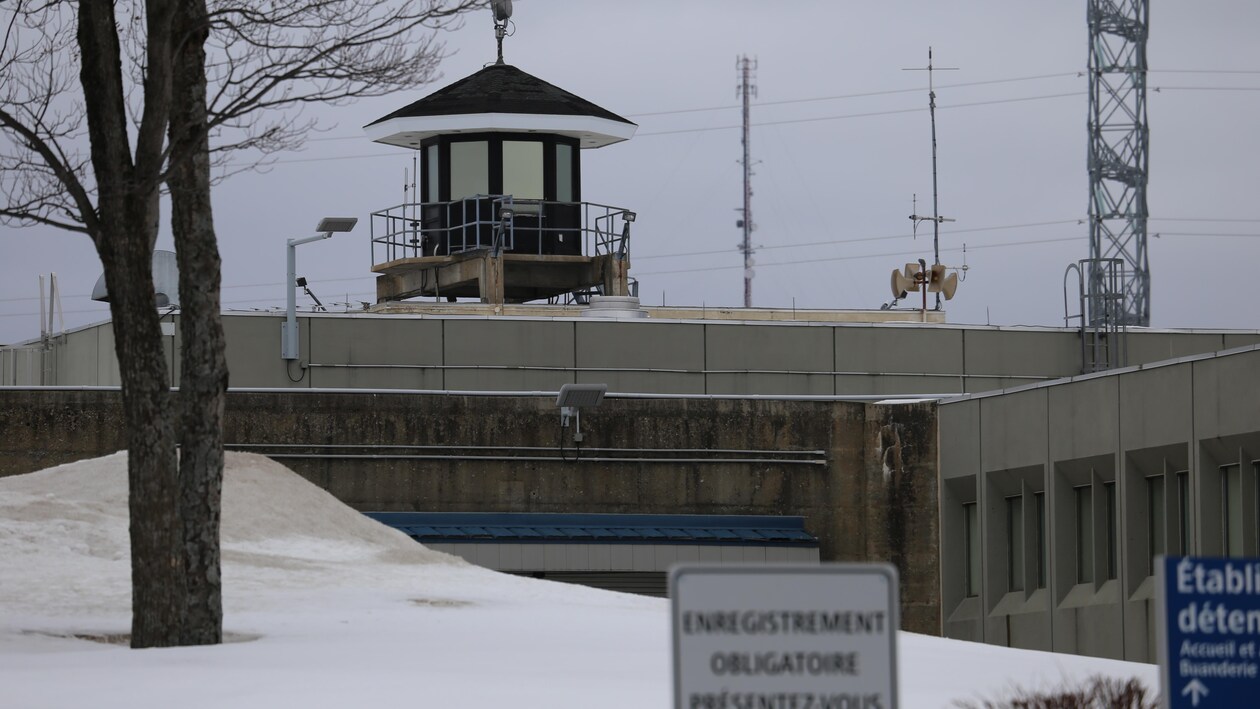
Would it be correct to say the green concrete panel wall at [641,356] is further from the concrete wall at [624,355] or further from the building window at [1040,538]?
the building window at [1040,538]

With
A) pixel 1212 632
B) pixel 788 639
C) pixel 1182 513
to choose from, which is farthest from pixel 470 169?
pixel 788 639

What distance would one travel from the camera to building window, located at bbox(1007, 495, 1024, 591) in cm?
3188

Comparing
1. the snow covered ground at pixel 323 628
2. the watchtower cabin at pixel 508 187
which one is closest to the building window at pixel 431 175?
the watchtower cabin at pixel 508 187

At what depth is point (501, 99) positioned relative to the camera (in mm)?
45594

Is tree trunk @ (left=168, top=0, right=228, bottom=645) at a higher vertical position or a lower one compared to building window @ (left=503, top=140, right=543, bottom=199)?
lower

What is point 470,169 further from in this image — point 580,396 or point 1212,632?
point 1212,632

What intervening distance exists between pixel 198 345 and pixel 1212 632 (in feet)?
39.8

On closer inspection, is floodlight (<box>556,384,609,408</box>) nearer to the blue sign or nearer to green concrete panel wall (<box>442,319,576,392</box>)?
green concrete panel wall (<box>442,319,576,392</box>)

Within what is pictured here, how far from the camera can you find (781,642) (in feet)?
20.2

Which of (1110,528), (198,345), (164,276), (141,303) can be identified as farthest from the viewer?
(164,276)

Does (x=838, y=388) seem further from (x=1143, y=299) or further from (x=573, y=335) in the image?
(x=1143, y=299)

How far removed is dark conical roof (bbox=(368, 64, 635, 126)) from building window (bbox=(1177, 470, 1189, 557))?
21915mm

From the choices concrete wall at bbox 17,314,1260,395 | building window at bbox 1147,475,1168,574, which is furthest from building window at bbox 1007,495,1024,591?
concrete wall at bbox 17,314,1260,395

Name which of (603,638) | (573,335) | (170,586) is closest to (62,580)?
(170,586)
